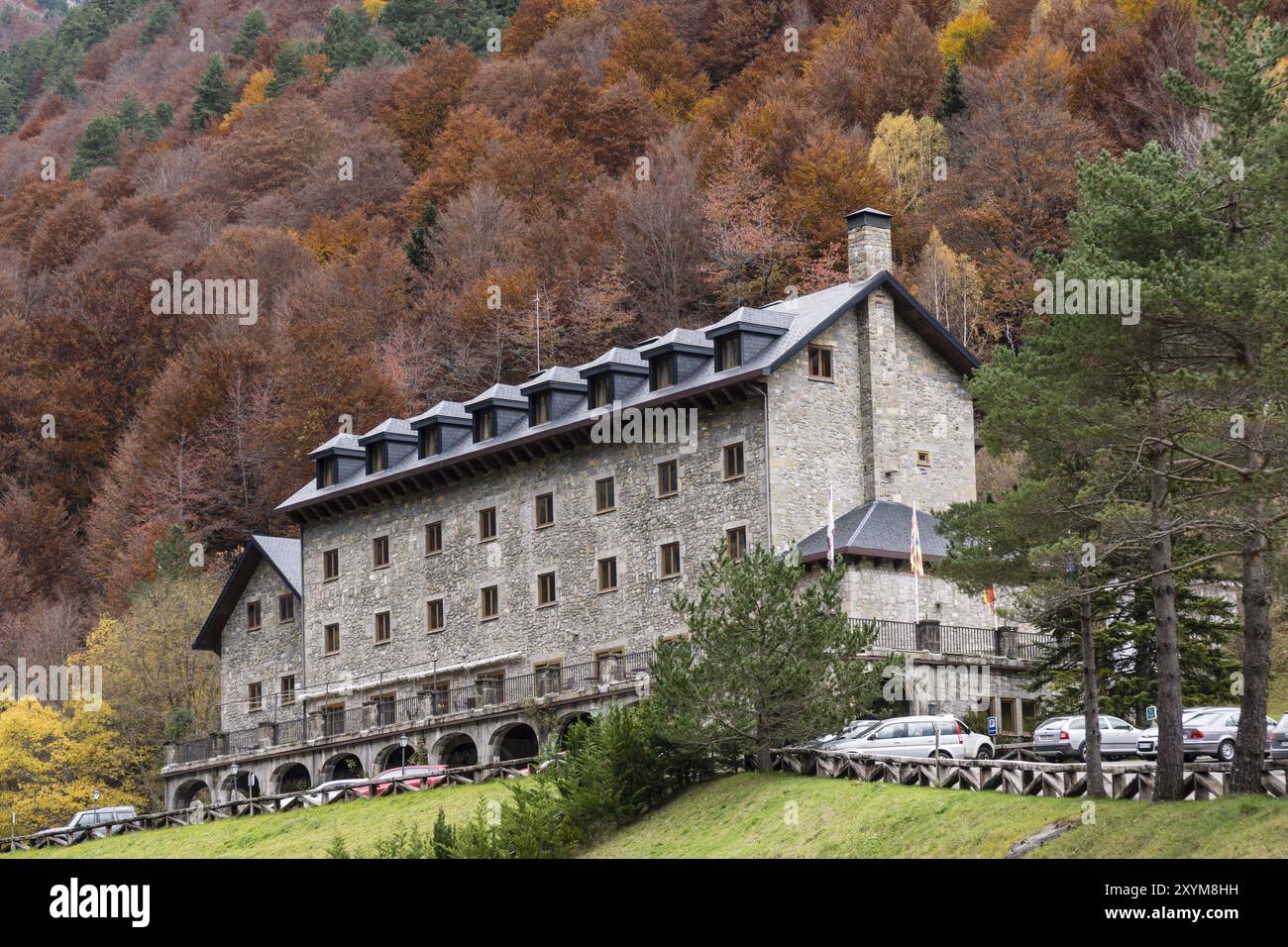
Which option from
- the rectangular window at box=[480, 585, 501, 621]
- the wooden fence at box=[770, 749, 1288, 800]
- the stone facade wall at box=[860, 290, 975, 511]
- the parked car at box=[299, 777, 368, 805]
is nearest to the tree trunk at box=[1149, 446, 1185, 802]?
the wooden fence at box=[770, 749, 1288, 800]

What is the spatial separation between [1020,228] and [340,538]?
33.2m

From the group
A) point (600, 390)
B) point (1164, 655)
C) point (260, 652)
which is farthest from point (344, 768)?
point (1164, 655)

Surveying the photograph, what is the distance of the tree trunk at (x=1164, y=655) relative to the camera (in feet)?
101

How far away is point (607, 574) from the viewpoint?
52.9 metres

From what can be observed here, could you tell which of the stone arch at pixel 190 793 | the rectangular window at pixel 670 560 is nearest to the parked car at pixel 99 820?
the stone arch at pixel 190 793

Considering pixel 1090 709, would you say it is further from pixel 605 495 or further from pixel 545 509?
pixel 545 509

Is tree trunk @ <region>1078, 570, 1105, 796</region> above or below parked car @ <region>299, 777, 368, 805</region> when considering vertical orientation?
above

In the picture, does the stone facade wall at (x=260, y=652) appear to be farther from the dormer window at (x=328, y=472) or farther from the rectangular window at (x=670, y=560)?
the rectangular window at (x=670, y=560)

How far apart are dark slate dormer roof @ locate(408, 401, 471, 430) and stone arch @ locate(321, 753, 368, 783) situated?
10.5 m

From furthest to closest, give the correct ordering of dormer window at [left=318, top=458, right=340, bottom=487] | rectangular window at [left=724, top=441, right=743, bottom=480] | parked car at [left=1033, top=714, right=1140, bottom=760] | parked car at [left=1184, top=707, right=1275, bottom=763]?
dormer window at [left=318, top=458, right=340, bottom=487]
rectangular window at [left=724, top=441, right=743, bottom=480]
parked car at [left=1033, top=714, right=1140, bottom=760]
parked car at [left=1184, top=707, right=1275, bottom=763]

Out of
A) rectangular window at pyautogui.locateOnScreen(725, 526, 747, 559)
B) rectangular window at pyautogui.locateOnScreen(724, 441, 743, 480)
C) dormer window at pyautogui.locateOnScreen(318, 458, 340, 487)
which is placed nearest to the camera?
rectangular window at pyautogui.locateOnScreen(725, 526, 747, 559)

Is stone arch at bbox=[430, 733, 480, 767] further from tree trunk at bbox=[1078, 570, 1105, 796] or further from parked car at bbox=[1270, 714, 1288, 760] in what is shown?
parked car at bbox=[1270, 714, 1288, 760]

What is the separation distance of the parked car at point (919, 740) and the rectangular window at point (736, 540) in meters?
9.29

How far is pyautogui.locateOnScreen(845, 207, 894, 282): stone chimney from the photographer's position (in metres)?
A: 53.4
